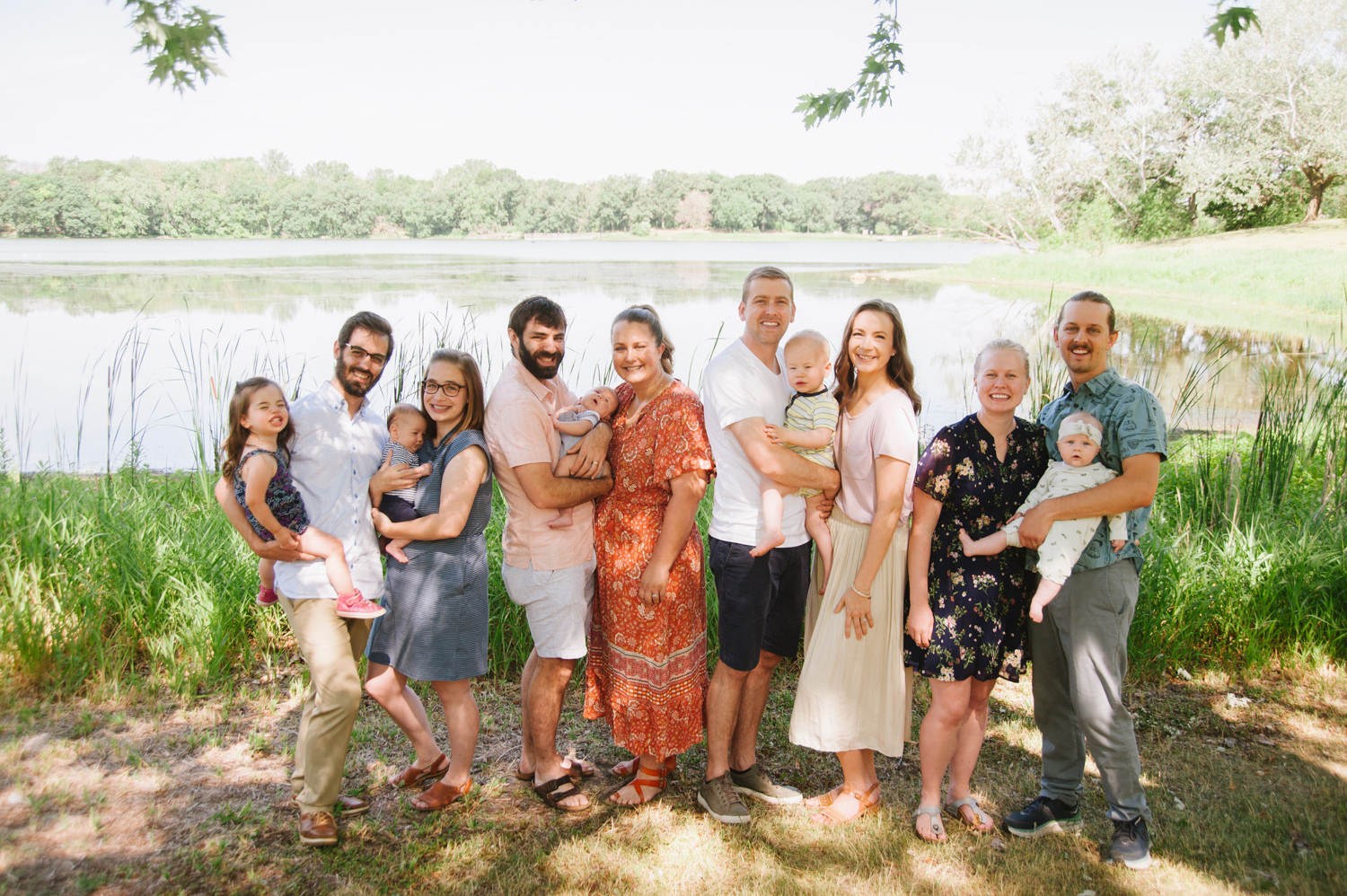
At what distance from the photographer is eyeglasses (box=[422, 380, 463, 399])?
2.85 m

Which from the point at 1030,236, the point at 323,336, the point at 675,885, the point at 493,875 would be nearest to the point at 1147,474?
the point at 675,885

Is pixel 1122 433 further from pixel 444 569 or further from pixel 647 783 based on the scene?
pixel 444 569

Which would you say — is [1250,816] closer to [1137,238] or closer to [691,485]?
[691,485]

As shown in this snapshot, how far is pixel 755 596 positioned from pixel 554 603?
28.9 inches

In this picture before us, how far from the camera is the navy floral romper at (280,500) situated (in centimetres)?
258

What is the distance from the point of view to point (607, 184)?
40531 millimetres

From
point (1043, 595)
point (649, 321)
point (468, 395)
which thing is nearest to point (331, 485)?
point (468, 395)

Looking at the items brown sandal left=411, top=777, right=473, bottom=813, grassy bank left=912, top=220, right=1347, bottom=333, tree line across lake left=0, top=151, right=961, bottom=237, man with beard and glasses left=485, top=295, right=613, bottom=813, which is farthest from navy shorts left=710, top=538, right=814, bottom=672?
tree line across lake left=0, top=151, right=961, bottom=237

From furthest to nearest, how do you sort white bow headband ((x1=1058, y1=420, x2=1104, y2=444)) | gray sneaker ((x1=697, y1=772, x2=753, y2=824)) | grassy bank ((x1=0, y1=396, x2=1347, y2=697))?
1. grassy bank ((x1=0, y1=396, x2=1347, y2=697))
2. gray sneaker ((x1=697, y1=772, x2=753, y2=824))
3. white bow headband ((x1=1058, y1=420, x2=1104, y2=444))

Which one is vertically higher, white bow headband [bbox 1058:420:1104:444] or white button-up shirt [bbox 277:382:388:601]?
white bow headband [bbox 1058:420:1104:444]

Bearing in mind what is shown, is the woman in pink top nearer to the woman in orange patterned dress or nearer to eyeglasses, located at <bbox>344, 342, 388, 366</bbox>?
the woman in orange patterned dress

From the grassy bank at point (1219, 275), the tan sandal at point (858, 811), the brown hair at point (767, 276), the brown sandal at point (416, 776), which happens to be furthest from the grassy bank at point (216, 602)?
the grassy bank at point (1219, 275)

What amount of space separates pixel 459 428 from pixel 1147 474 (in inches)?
92.6

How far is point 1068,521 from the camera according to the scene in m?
2.60
